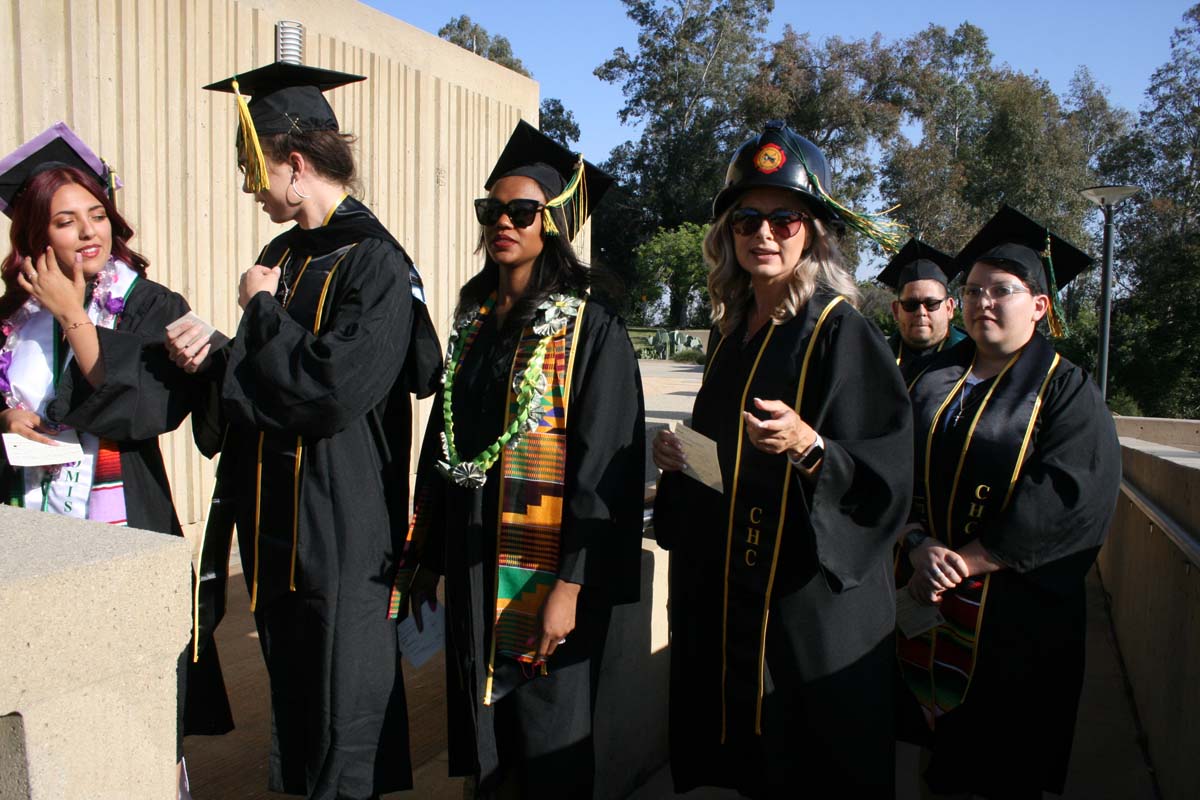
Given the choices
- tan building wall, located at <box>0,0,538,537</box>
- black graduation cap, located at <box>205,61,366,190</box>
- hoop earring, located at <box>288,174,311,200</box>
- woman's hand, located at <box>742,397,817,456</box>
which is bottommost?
woman's hand, located at <box>742,397,817,456</box>

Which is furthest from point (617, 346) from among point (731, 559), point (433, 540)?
point (433, 540)

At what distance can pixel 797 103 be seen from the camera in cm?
3650

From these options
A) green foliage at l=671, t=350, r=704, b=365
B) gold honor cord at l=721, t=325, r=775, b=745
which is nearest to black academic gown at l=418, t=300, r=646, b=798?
gold honor cord at l=721, t=325, r=775, b=745

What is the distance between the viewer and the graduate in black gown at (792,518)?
2.09 m

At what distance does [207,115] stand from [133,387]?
3.63 meters

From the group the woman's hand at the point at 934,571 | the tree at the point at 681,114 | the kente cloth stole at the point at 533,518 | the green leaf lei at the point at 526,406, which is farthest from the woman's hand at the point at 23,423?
the tree at the point at 681,114

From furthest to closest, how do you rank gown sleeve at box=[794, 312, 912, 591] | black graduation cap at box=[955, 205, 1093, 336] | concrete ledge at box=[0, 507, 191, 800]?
black graduation cap at box=[955, 205, 1093, 336], gown sleeve at box=[794, 312, 912, 591], concrete ledge at box=[0, 507, 191, 800]

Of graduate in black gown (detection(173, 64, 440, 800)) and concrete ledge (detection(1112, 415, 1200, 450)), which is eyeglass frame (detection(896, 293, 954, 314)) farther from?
concrete ledge (detection(1112, 415, 1200, 450))

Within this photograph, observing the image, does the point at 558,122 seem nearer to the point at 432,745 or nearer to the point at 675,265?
the point at 675,265

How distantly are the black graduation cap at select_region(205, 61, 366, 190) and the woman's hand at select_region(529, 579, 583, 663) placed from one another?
53.4 inches

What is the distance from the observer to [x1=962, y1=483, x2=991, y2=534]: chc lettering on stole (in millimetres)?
2600

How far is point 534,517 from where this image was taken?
7.55 ft

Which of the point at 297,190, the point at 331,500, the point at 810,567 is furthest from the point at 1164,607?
the point at 297,190

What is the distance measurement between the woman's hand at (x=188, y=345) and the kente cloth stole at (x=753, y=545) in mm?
1434
